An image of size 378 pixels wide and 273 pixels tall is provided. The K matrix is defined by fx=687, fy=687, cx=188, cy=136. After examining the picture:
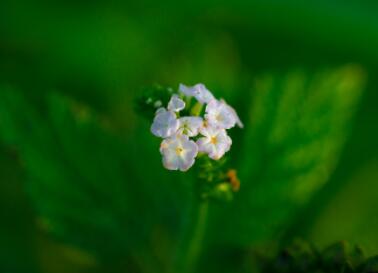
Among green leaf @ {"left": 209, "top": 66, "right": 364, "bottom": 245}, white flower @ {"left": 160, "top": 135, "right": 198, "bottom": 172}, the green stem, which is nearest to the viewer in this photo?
white flower @ {"left": 160, "top": 135, "right": 198, "bottom": 172}

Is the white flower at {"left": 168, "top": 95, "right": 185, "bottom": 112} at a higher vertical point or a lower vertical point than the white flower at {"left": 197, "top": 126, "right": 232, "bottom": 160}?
higher

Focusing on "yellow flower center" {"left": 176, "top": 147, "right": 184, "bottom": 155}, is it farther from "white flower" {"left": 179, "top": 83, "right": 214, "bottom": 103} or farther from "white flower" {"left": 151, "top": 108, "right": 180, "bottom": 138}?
"white flower" {"left": 179, "top": 83, "right": 214, "bottom": 103}

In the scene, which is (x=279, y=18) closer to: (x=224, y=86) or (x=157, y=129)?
(x=224, y=86)

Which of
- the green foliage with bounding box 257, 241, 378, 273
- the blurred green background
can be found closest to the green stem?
the blurred green background

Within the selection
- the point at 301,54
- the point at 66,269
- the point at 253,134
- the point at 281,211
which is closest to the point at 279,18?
the point at 301,54

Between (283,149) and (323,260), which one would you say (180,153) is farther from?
(283,149)

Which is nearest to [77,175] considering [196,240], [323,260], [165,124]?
[196,240]

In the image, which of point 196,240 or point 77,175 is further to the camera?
point 77,175
